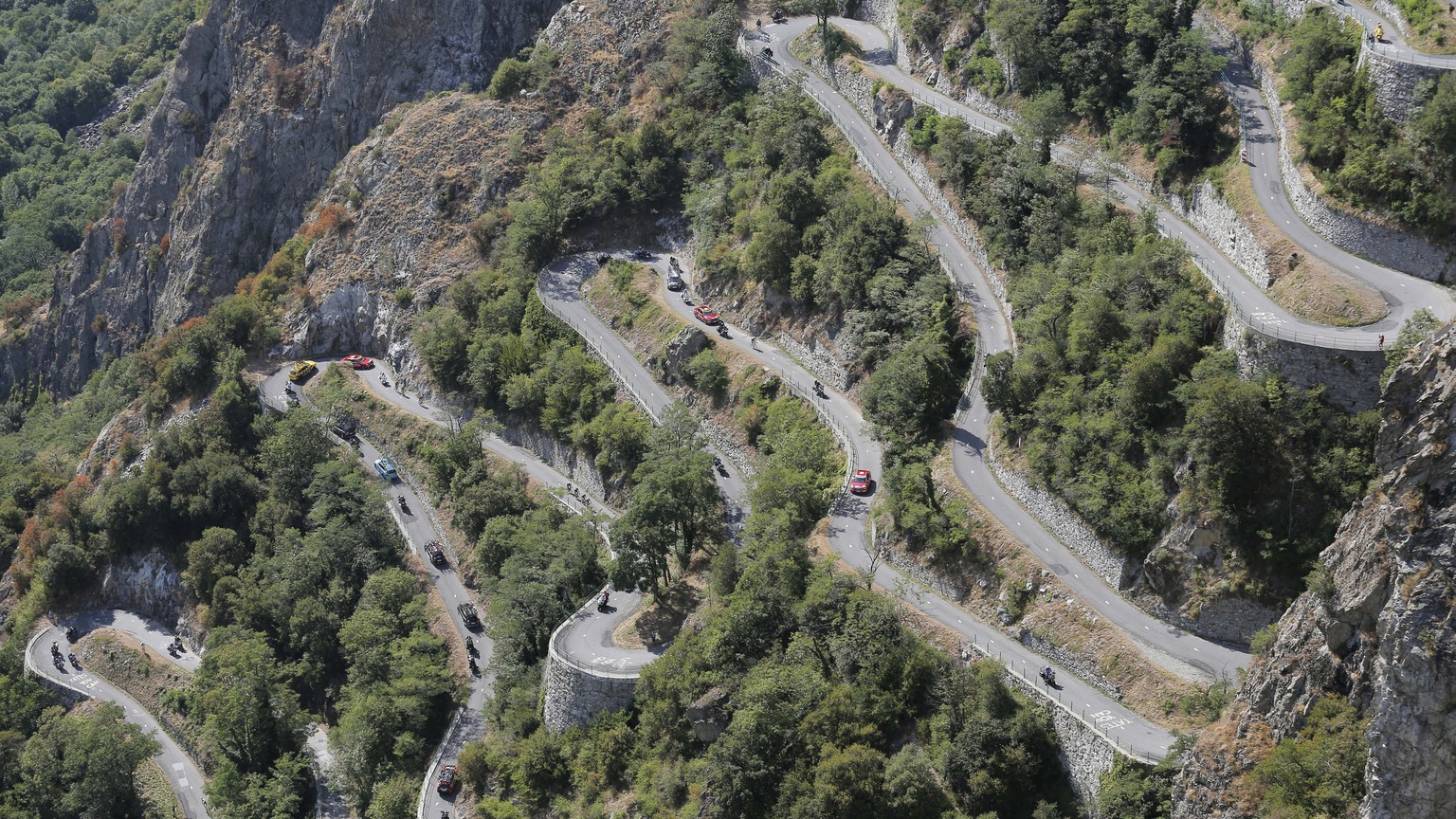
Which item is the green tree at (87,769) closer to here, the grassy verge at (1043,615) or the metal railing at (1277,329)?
the grassy verge at (1043,615)

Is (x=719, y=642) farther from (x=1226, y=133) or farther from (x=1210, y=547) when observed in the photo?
(x=1226, y=133)

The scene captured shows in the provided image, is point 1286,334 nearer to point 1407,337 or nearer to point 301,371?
point 1407,337

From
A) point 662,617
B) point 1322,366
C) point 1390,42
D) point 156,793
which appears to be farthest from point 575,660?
point 1390,42

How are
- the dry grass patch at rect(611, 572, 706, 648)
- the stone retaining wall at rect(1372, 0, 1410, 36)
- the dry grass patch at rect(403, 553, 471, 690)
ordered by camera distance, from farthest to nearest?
the dry grass patch at rect(403, 553, 471, 690), the dry grass patch at rect(611, 572, 706, 648), the stone retaining wall at rect(1372, 0, 1410, 36)

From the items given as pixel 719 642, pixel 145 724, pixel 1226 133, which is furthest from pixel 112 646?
pixel 1226 133

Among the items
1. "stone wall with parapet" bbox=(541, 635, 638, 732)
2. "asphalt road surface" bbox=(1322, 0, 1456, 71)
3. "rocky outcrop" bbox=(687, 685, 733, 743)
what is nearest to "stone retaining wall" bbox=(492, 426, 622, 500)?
"stone wall with parapet" bbox=(541, 635, 638, 732)

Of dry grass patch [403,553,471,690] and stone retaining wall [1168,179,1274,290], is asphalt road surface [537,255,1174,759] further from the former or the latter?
stone retaining wall [1168,179,1274,290]

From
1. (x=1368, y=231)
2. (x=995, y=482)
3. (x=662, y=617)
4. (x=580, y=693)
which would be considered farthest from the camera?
(x=662, y=617)
